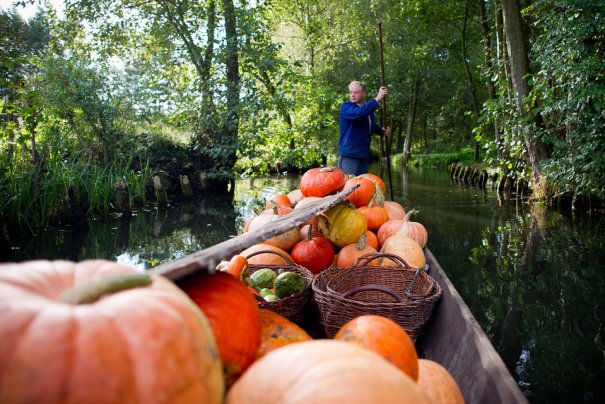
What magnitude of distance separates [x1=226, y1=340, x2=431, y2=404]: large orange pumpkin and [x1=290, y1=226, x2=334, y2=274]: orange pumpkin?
2.10 metres

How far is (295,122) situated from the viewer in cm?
1330

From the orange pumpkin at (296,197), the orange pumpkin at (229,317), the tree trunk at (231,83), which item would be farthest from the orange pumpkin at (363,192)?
the tree trunk at (231,83)

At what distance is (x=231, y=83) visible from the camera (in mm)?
9594

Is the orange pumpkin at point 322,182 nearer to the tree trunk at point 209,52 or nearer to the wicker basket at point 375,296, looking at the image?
the wicker basket at point 375,296

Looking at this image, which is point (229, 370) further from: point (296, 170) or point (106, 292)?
point (296, 170)

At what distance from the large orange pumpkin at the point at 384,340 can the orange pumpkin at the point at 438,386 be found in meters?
0.13

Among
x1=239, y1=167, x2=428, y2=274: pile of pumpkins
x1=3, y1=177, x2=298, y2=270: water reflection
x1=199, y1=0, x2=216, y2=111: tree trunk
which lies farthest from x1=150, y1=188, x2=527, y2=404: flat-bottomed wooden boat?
x1=199, y1=0, x2=216, y2=111: tree trunk

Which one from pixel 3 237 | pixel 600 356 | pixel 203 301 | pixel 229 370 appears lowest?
pixel 600 356

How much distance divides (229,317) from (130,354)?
388 mm

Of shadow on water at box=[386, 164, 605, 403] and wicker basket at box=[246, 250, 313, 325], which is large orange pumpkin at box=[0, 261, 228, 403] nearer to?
wicker basket at box=[246, 250, 313, 325]

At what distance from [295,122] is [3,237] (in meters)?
9.17

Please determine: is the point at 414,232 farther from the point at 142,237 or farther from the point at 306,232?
the point at 142,237

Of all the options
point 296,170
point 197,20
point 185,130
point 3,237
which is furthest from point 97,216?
point 296,170

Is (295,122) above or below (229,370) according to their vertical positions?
above
